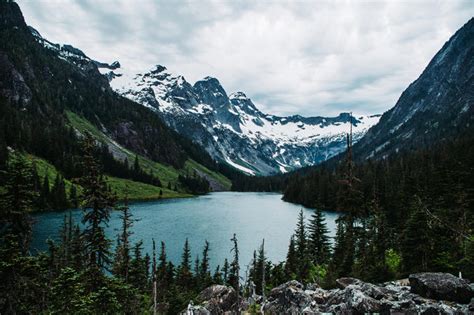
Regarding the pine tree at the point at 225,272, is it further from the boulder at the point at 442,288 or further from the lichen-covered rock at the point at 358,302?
the boulder at the point at 442,288

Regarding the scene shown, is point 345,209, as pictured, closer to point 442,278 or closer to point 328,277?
point 328,277

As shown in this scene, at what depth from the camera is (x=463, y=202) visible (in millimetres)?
42219

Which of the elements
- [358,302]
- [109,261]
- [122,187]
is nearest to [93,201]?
[109,261]

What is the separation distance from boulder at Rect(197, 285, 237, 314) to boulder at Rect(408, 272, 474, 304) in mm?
17962

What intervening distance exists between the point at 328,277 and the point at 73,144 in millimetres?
183724

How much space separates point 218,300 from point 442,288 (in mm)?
20317

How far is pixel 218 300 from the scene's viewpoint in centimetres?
3219

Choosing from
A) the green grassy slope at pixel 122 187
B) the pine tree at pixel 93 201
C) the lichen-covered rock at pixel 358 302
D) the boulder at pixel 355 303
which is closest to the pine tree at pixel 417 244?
the lichen-covered rock at pixel 358 302

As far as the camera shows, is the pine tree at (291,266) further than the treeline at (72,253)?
Yes

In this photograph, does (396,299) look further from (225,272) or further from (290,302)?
(225,272)

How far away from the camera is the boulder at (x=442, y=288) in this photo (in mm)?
17641

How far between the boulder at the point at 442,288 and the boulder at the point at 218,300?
58.9 ft

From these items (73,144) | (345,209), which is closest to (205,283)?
(345,209)

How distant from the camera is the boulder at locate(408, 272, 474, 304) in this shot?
695 inches
